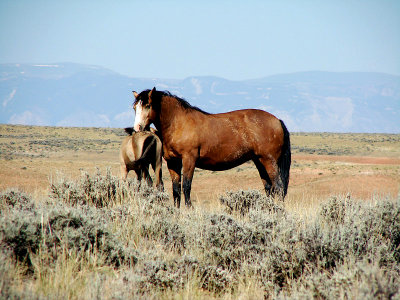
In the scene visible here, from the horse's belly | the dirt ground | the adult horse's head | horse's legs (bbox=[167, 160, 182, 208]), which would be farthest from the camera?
the dirt ground

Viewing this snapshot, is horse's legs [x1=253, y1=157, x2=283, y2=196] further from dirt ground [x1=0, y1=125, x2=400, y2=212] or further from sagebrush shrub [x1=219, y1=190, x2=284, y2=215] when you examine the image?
sagebrush shrub [x1=219, y1=190, x2=284, y2=215]

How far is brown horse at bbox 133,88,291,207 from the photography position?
31.7ft

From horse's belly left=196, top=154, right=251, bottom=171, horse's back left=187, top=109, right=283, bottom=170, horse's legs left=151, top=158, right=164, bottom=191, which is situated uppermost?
horse's back left=187, top=109, right=283, bottom=170

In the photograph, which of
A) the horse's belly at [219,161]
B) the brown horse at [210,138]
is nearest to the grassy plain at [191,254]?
the brown horse at [210,138]

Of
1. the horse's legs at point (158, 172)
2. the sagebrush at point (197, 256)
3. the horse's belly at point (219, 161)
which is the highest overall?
the horse's belly at point (219, 161)

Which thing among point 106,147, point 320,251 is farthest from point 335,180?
point 106,147

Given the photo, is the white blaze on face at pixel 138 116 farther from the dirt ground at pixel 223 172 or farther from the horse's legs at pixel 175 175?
the dirt ground at pixel 223 172

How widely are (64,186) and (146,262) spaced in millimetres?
3690

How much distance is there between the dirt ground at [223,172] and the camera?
67.7 ft

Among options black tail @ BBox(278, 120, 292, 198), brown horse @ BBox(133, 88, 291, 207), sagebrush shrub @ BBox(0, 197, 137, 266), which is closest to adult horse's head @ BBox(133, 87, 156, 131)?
brown horse @ BBox(133, 88, 291, 207)

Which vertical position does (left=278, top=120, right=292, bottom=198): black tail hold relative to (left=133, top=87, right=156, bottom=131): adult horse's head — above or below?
below

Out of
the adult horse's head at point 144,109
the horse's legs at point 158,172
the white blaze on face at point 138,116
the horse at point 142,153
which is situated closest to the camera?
the white blaze on face at point 138,116

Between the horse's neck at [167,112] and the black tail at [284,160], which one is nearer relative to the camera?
the horse's neck at [167,112]

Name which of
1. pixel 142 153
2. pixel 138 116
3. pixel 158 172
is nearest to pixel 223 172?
pixel 142 153
